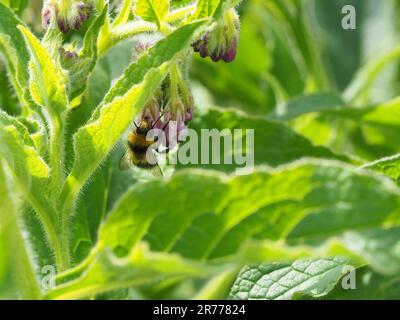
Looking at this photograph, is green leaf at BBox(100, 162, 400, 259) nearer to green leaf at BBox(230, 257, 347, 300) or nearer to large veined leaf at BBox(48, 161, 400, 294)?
large veined leaf at BBox(48, 161, 400, 294)

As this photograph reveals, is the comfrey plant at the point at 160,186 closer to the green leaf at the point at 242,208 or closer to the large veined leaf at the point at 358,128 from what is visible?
the green leaf at the point at 242,208

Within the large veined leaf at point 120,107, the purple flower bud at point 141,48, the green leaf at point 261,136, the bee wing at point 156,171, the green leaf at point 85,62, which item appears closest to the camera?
the large veined leaf at point 120,107

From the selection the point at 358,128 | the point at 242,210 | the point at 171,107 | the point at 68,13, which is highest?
the point at 68,13

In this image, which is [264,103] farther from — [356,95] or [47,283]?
[47,283]

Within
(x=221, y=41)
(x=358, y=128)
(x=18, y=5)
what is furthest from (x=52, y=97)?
(x=358, y=128)

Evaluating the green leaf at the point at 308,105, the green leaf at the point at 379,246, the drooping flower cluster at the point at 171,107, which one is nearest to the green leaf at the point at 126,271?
the green leaf at the point at 379,246

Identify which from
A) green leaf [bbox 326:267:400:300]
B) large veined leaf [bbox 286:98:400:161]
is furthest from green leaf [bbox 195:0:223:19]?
large veined leaf [bbox 286:98:400:161]

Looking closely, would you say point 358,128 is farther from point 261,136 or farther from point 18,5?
point 18,5
